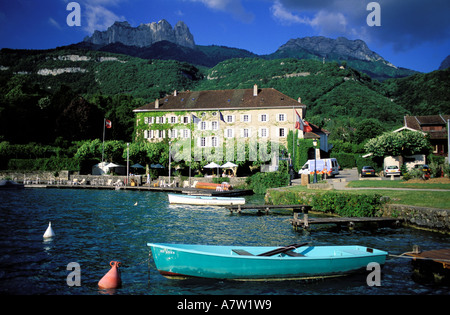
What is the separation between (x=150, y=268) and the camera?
14648 millimetres

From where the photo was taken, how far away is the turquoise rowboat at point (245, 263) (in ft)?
41.3

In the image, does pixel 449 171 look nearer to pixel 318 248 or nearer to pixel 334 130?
pixel 318 248

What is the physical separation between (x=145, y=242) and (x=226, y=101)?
163 feet

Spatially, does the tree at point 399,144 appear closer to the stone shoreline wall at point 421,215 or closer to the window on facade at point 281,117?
the window on facade at point 281,117

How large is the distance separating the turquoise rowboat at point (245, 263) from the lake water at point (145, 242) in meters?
0.37

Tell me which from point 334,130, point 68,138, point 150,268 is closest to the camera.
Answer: point 150,268

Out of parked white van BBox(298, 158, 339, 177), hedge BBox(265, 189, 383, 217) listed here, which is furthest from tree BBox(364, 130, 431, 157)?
hedge BBox(265, 189, 383, 217)

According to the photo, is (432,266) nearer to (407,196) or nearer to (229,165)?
(407,196)

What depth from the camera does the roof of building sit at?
2475 inches

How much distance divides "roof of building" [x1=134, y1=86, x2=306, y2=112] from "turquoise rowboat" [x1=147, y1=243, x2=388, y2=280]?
49.5m

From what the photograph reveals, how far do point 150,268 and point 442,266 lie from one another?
11464mm

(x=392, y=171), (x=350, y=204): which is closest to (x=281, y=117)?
(x=392, y=171)
